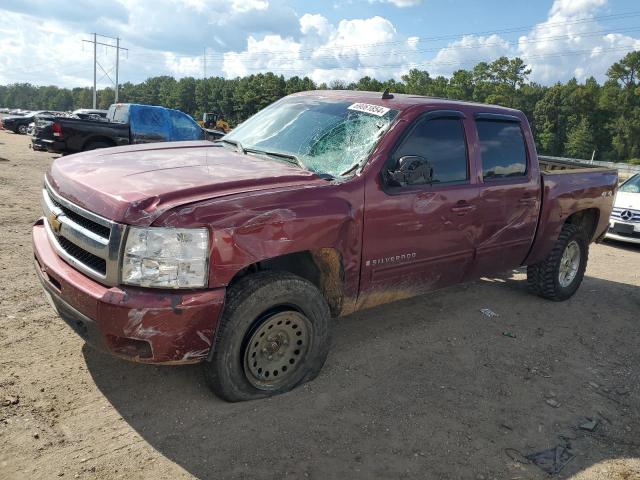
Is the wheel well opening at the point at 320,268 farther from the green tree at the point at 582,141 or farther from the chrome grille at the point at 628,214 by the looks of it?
the green tree at the point at 582,141

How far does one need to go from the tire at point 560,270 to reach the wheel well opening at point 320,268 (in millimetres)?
3130

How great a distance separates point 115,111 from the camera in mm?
15406

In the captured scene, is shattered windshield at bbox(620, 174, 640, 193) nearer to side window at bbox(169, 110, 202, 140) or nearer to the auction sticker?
the auction sticker

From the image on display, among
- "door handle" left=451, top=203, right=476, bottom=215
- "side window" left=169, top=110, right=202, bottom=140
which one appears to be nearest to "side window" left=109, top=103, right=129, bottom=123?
"side window" left=169, top=110, right=202, bottom=140

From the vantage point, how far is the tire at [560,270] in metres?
5.72

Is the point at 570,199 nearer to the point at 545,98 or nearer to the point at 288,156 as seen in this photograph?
the point at 288,156

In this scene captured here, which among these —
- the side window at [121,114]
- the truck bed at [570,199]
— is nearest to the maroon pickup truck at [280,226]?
the truck bed at [570,199]

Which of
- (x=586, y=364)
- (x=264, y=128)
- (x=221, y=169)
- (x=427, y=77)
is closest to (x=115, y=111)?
(x=264, y=128)

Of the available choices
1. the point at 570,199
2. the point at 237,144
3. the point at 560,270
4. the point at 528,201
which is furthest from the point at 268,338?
the point at 560,270

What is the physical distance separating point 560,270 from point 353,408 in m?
3.64

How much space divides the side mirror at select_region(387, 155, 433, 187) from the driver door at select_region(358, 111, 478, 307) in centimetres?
4

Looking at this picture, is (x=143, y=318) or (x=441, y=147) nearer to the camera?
(x=143, y=318)

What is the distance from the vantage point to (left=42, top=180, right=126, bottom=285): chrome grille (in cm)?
278

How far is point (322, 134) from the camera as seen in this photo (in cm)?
397
